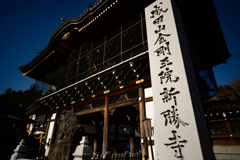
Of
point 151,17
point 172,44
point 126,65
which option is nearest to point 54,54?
point 126,65

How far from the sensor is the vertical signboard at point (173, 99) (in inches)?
99.3

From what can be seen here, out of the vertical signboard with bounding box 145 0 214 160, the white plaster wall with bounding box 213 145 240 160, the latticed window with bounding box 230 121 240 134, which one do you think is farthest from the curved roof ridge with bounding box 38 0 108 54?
the white plaster wall with bounding box 213 145 240 160

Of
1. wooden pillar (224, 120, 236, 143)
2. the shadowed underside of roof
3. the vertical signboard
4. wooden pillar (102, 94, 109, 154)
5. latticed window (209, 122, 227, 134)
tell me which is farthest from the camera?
wooden pillar (102, 94, 109, 154)

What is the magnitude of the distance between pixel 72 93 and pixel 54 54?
4.22 meters

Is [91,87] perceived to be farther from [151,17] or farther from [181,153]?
[181,153]

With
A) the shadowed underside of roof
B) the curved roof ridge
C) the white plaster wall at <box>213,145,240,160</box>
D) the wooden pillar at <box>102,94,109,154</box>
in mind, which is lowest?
the white plaster wall at <box>213,145,240,160</box>

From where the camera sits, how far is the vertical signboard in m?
2.52

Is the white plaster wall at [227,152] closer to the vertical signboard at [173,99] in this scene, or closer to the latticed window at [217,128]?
the latticed window at [217,128]

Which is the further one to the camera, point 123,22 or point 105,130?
point 123,22

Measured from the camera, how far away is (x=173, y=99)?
295cm

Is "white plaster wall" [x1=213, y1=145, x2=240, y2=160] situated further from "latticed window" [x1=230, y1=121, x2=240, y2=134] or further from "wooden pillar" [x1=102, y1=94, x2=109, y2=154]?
"wooden pillar" [x1=102, y1=94, x2=109, y2=154]

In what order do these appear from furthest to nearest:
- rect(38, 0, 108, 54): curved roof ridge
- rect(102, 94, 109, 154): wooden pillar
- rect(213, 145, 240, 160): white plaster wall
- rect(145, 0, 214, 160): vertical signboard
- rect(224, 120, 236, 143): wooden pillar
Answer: rect(38, 0, 108, 54): curved roof ridge → rect(102, 94, 109, 154): wooden pillar → rect(224, 120, 236, 143): wooden pillar → rect(213, 145, 240, 160): white plaster wall → rect(145, 0, 214, 160): vertical signboard

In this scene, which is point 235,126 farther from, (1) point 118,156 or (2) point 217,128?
(1) point 118,156

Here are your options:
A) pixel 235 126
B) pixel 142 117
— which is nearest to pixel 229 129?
pixel 235 126
